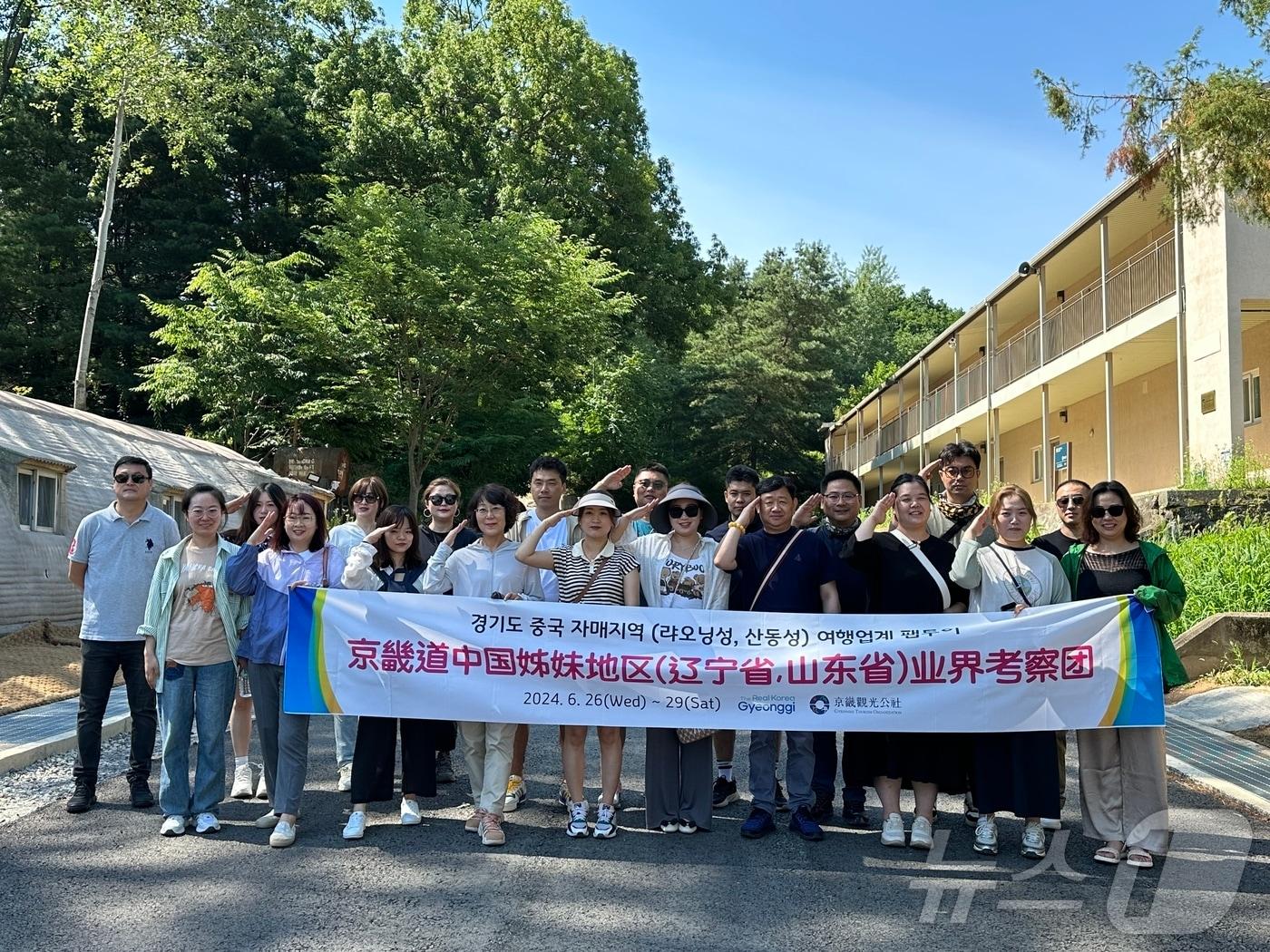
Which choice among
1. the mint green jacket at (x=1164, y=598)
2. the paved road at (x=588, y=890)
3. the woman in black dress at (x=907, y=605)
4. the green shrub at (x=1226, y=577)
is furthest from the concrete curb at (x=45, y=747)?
the green shrub at (x=1226, y=577)

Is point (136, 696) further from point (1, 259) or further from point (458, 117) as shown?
point (458, 117)

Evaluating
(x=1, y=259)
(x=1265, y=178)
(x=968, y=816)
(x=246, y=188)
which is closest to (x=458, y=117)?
(x=246, y=188)

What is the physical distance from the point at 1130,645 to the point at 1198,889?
1.34 m

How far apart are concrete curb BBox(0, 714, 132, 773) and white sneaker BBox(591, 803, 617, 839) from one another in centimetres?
313

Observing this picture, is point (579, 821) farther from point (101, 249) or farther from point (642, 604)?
point (101, 249)

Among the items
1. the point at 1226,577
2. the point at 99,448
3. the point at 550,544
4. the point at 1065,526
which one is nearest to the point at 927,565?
the point at 1065,526

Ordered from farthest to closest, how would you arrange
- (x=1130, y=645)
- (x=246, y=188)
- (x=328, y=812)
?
(x=246, y=188) → (x=328, y=812) → (x=1130, y=645)

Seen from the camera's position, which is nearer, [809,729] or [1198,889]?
[1198,889]

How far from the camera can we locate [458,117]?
42219 millimetres

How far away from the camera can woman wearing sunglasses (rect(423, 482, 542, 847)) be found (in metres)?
6.22

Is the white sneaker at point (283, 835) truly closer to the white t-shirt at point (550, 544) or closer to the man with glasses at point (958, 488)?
the white t-shirt at point (550, 544)

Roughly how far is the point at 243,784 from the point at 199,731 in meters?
0.78

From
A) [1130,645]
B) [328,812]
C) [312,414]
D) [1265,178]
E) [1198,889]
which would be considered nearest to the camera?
[1198,889]

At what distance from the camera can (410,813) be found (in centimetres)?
631
